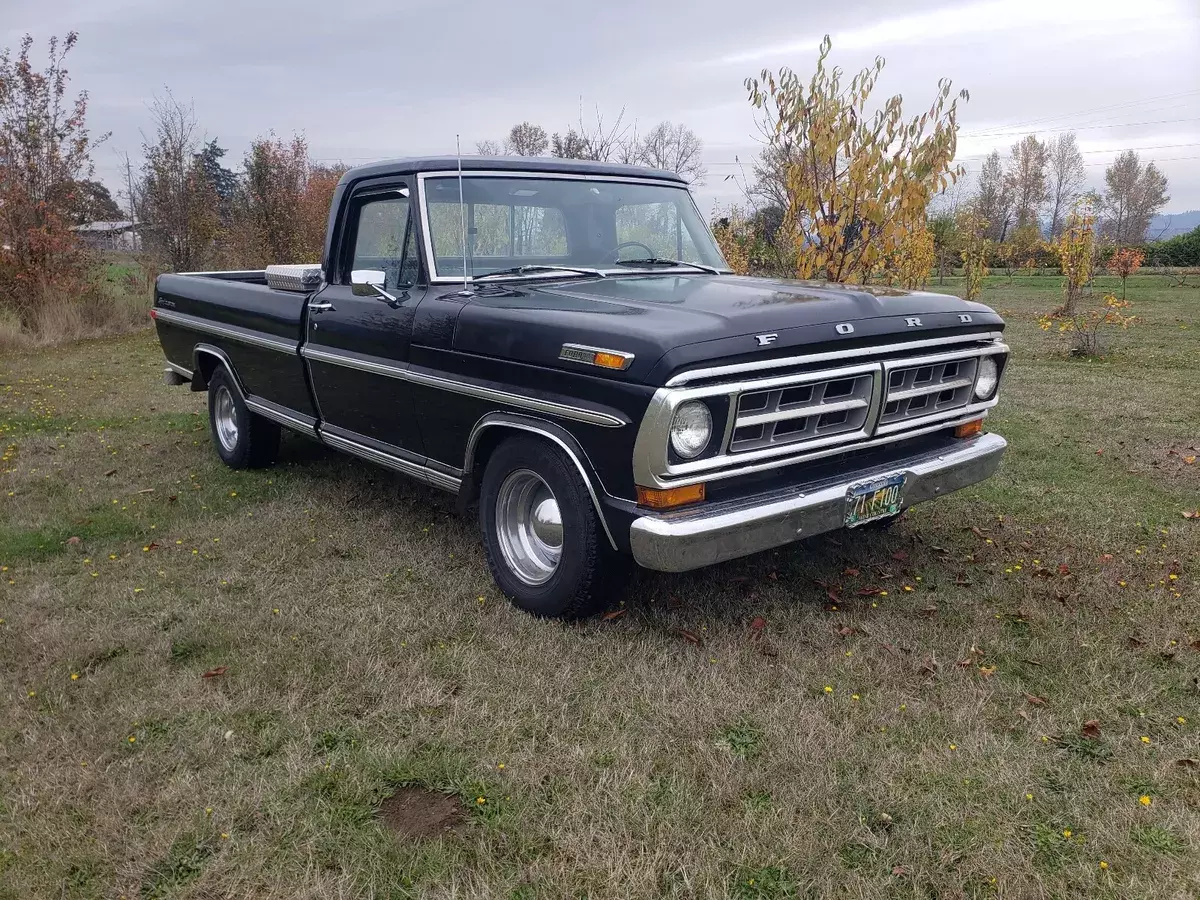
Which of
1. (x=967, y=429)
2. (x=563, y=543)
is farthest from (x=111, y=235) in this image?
(x=967, y=429)

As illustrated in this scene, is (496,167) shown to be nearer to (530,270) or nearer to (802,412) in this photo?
(530,270)

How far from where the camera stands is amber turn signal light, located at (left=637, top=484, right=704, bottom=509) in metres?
3.22

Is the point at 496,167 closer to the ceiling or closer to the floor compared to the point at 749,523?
closer to the ceiling

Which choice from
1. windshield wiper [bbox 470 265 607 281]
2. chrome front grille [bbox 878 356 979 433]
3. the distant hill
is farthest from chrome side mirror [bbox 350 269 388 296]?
the distant hill

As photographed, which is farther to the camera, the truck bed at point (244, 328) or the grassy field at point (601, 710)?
the truck bed at point (244, 328)

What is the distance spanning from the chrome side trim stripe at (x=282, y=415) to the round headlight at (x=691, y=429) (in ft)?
9.30

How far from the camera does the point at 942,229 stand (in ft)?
95.4

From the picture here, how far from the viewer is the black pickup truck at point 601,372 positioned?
10.6ft

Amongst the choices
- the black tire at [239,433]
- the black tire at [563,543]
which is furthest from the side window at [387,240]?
the black tire at [239,433]

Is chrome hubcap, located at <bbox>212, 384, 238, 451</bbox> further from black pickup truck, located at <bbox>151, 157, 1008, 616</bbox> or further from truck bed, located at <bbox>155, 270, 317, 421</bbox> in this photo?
black pickup truck, located at <bbox>151, 157, 1008, 616</bbox>

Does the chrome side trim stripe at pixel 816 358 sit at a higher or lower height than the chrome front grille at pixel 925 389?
higher

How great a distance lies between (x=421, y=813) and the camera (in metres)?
2.66

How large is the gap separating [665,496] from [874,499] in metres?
1.00

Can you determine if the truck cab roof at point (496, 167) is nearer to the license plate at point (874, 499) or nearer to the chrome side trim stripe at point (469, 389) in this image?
the chrome side trim stripe at point (469, 389)
